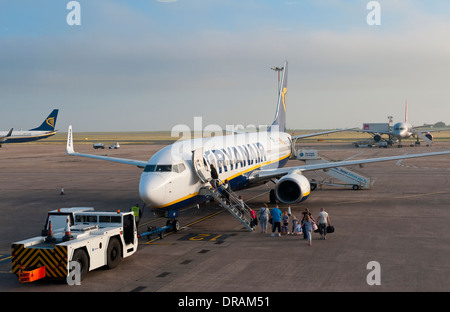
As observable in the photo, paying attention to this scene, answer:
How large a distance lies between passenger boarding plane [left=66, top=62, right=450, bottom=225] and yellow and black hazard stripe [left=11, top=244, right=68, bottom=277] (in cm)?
633

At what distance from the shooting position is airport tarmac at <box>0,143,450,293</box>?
1485 cm

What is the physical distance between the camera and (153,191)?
20.6 m

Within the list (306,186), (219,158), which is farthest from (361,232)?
(219,158)

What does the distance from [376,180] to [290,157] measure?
30.1 ft

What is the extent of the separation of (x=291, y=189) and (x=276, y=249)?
28.2 feet

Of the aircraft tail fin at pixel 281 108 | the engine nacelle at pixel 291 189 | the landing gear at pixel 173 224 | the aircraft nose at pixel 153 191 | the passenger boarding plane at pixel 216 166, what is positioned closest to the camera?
the aircraft nose at pixel 153 191

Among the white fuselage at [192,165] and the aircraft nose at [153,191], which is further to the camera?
the white fuselage at [192,165]

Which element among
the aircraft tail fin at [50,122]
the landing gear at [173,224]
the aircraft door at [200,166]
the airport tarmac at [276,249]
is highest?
the aircraft tail fin at [50,122]

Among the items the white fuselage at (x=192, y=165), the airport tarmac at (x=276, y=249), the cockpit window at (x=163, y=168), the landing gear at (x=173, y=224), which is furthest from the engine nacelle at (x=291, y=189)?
the cockpit window at (x=163, y=168)

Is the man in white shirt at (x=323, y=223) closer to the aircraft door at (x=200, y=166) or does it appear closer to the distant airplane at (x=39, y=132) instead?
the aircraft door at (x=200, y=166)

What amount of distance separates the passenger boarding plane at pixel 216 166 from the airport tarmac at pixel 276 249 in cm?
175

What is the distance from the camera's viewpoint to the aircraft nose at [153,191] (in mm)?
20578

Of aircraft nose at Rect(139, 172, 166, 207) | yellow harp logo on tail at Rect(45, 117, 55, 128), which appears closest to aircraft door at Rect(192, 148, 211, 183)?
aircraft nose at Rect(139, 172, 166, 207)
